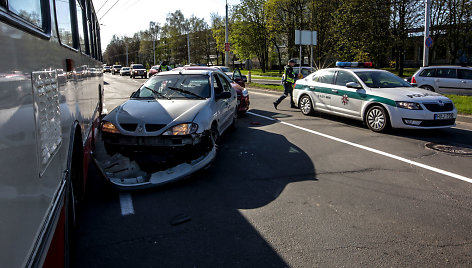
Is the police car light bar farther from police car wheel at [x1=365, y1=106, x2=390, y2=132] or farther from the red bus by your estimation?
the red bus

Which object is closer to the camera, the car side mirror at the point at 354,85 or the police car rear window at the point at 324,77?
the car side mirror at the point at 354,85

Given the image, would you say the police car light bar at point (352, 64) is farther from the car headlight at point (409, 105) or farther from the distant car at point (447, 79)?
the distant car at point (447, 79)

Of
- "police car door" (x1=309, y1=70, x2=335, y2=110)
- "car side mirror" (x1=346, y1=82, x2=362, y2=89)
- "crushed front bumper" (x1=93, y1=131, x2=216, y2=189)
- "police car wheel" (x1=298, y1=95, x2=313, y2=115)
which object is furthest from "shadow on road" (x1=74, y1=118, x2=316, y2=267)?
"police car wheel" (x1=298, y1=95, x2=313, y2=115)

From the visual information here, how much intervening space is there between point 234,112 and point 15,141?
24.0 ft

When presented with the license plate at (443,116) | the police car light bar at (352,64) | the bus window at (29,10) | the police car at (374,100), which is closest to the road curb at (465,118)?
the police car at (374,100)

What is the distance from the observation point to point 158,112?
18.4 ft

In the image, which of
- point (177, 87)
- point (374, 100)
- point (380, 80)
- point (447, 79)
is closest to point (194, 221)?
point (177, 87)

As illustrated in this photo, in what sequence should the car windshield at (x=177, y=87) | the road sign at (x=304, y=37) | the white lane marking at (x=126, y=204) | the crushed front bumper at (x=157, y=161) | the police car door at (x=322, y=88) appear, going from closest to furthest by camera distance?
the white lane marking at (x=126, y=204) < the crushed front bumper at (x=157, y=161) < the car windshield at (x=177, y=87) < the police car door at (x=322, y=88) < the road sign at (x=304, y=37)

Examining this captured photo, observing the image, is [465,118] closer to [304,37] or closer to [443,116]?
[443,116]

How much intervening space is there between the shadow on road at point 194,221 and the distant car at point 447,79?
12.1 meters

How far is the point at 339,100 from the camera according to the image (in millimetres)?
9922

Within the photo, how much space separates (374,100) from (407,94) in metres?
0.74

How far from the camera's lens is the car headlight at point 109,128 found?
5363 millimetres

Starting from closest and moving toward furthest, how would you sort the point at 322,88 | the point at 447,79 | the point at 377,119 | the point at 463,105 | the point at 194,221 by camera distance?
1. the point at 194,221
2. the point at 377,119
3. the point at 322,88
4. the point at 463,105
5. the point at 447,79
